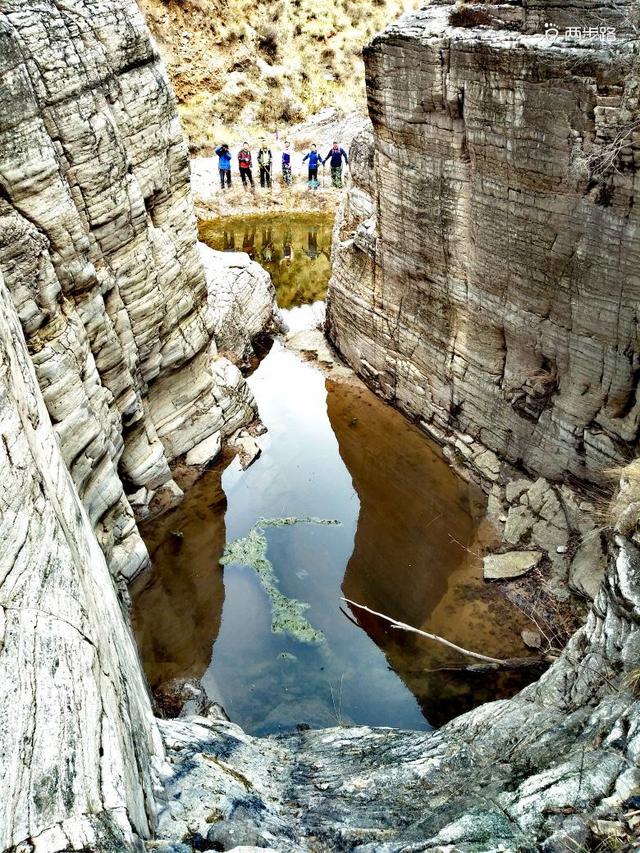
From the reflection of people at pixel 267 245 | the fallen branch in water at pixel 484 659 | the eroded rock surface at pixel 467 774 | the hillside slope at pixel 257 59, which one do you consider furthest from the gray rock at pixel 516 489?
the hillside slope at pixel 257 59

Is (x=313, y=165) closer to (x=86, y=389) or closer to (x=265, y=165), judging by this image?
(x=265, y=165)

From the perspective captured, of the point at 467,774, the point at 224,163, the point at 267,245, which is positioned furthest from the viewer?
the point at 224,163

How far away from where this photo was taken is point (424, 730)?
995 centimetres

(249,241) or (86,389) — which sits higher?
(86,389)

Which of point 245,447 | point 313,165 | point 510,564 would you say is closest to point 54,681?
point 510,564

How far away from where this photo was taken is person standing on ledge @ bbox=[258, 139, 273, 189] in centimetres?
2844

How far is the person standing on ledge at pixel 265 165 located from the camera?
28.4m

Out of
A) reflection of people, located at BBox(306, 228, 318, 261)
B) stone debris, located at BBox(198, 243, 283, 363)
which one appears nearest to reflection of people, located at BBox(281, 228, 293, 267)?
reflection of people, located at BBox(306, 228, 318, 261)

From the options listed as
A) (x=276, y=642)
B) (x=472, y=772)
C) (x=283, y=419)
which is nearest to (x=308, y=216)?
(x=283, y=419)

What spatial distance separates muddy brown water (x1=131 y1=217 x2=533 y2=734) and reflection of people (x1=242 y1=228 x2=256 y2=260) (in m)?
11.3

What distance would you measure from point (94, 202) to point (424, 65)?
231 inches

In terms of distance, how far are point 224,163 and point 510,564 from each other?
21.5m

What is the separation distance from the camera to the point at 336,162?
91.2 feet

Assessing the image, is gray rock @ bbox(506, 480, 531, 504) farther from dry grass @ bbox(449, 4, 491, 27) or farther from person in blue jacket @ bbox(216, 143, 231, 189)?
person in blue jacket @ bbox(216, 143, 231, 189)
